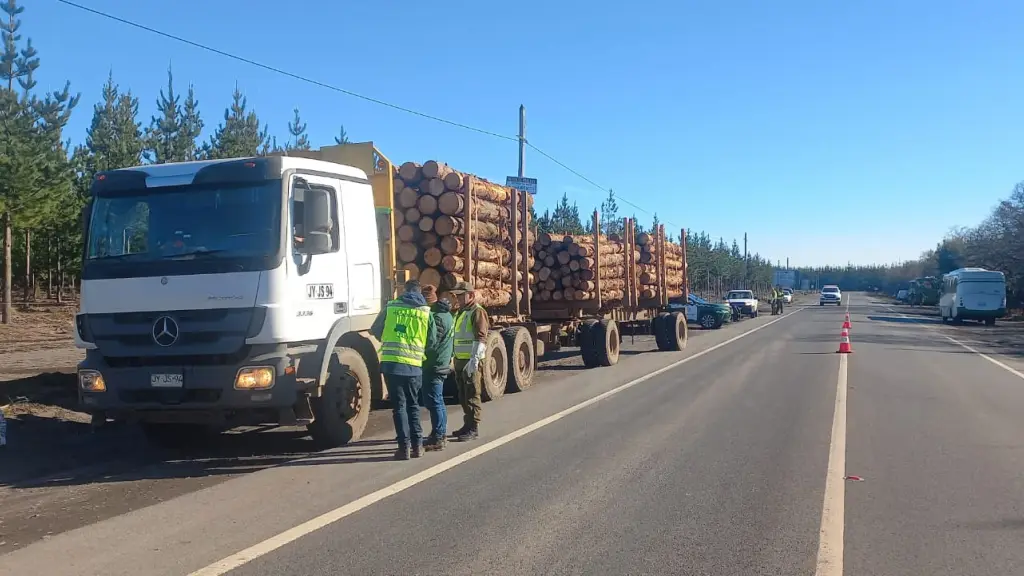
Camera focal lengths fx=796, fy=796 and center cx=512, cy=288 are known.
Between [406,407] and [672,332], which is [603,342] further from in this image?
[406,407]

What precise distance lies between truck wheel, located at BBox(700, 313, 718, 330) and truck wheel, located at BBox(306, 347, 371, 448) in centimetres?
2862

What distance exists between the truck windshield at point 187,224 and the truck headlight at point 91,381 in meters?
1.07

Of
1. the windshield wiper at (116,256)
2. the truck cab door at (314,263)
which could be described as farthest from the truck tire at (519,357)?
the windshield wiper at (116,256)

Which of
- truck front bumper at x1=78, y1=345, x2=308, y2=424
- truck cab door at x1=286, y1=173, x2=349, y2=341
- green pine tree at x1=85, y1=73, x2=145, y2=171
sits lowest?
truck front bumper at x1=78, y1=345, x2=308, y2=424

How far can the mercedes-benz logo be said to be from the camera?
726 cm

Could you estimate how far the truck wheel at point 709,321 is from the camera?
116 ft

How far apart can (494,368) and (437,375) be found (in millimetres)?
4272

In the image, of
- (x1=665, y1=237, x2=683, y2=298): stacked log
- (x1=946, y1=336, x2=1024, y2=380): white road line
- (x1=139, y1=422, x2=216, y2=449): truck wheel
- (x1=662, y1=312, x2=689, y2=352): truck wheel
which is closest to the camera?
(x1=139, y1=422, x2=216, y2=449): truck wheel

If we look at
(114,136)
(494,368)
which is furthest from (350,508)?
(114,136)

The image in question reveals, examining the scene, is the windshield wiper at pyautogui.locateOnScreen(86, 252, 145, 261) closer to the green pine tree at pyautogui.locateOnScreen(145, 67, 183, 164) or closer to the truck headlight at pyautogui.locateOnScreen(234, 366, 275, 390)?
the truck headlight at pyautogui.locateOnScreen(234, 366, 275, 390)

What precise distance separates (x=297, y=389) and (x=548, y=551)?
10.9 ft

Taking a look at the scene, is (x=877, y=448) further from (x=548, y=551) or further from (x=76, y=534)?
(x=76, y=534)

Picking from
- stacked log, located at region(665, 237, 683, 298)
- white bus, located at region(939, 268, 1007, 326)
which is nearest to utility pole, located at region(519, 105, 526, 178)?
stacked log, located at region(665, 237, 683, 298)

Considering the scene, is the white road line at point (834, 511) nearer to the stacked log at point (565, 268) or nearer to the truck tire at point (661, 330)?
the stacked log at point (565, 268)
